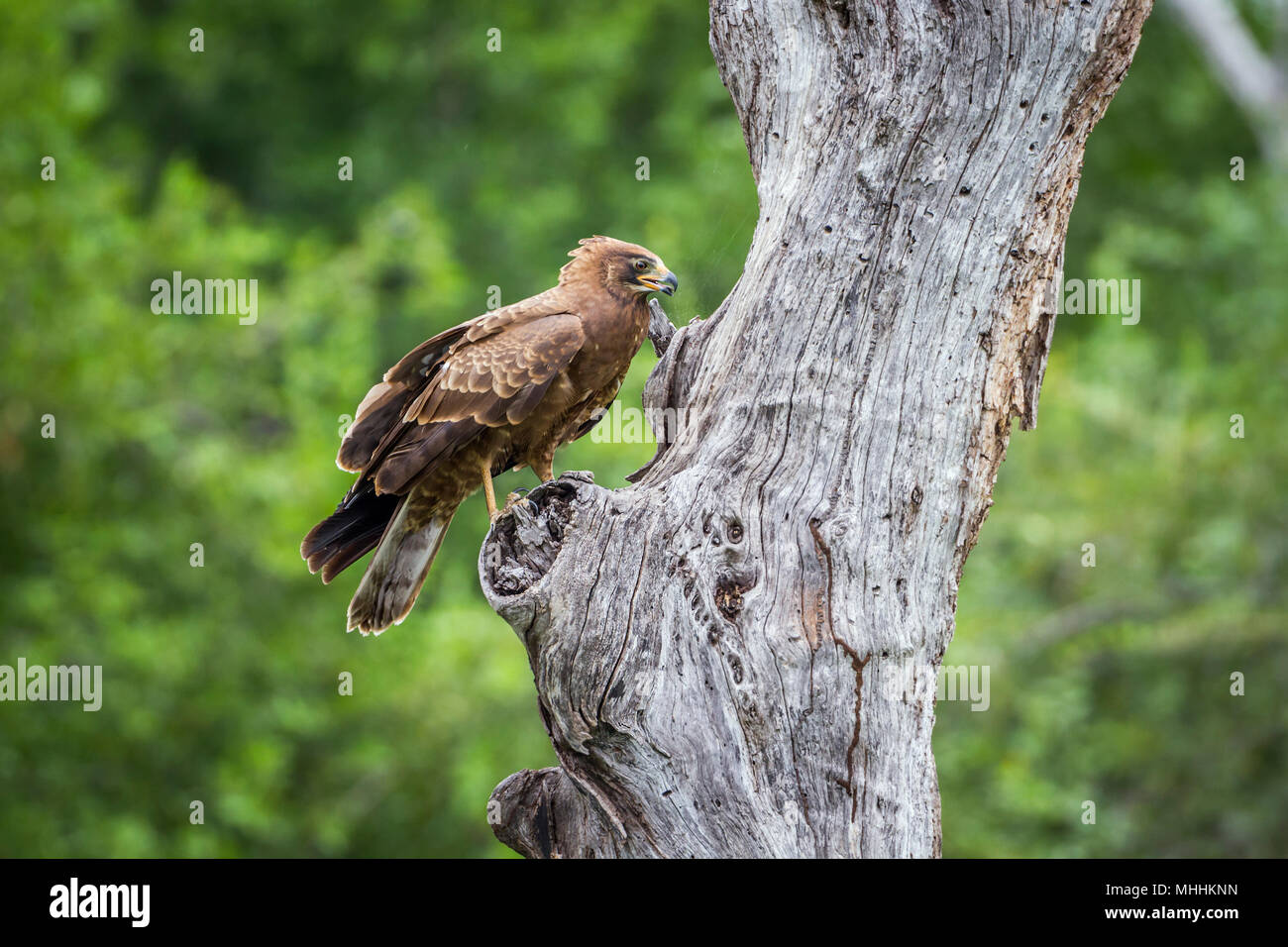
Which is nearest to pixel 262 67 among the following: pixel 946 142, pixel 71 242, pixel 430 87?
pixel 430 87

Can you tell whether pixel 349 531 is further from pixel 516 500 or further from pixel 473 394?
pixel 516 500

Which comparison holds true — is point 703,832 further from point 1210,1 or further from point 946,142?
point 1210,1

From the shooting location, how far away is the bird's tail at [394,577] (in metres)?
4.52

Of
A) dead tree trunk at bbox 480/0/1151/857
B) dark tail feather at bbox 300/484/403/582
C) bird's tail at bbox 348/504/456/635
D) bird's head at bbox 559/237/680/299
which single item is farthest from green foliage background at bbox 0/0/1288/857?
dead tree trunk at bbox 480/0/1151/857

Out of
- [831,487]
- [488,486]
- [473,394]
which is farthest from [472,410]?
[831,487]

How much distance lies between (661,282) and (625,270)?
5.4 inches

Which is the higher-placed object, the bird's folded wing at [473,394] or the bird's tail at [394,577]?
the bird's folded wing at [473,394]

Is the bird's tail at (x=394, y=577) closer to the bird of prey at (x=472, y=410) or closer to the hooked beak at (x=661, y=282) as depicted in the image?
the bird of prey at (x=472, y=410)

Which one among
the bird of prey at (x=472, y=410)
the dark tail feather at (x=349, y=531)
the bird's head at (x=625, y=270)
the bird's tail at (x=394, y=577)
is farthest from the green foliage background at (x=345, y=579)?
the dark tail feather at (x=349, y=531)

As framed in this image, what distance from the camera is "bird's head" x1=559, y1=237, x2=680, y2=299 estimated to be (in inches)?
168

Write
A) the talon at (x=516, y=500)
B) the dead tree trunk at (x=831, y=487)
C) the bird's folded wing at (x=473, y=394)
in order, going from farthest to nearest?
the bird's folded wing at (x=473, y=394)
the talon at (x=516, y=500)
the dead tree trunk at (x=831, y=487)

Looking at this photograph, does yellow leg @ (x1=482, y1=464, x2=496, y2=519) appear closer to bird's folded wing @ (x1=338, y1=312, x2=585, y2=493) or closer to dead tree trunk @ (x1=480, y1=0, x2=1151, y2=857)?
bird's folded wing @ (x1=338, y1=312, x2=585, y2=493)

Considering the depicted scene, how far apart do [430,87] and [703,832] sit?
1297 cm
